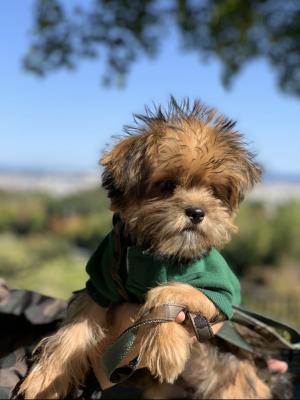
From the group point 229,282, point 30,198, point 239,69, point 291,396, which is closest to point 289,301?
point 239,69

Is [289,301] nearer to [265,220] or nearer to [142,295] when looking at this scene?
Result: [265,220]

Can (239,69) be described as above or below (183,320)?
above

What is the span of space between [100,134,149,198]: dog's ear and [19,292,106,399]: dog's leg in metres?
0.59

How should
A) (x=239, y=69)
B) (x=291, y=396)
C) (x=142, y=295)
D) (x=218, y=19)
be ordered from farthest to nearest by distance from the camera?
(x=239, y=69), (x=218, y=19), (x=291, y=396), (x=142, y=295)

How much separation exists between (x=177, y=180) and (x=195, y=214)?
0.17 metres

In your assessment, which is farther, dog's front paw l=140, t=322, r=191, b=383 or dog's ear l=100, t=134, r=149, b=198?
dog's ear l=100, t=134, r=149, b=198

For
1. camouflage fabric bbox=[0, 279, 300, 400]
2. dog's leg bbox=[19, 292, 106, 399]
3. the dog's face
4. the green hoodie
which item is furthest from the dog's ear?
camouflage fabric bbox=[0, 279, 300, 400]

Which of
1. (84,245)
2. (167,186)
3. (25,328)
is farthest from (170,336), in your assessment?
(84,245)

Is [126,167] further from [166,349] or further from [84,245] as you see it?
[84,245]

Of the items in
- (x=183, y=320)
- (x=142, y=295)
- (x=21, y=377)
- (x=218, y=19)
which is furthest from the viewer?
(x=218, y=19)

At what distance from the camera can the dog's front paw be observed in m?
2.24

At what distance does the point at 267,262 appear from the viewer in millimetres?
13375

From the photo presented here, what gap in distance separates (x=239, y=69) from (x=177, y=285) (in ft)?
31.5

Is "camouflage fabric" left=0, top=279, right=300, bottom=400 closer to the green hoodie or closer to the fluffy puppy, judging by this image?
the fluffy puppy
